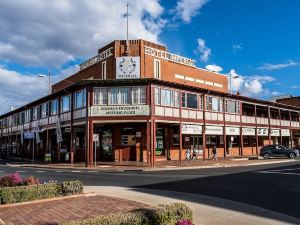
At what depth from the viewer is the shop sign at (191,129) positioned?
126ft

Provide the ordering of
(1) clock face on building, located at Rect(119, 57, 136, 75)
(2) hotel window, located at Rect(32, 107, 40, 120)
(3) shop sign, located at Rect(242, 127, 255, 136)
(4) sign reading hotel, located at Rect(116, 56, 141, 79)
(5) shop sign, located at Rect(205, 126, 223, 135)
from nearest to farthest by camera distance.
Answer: (5) shop sign, located at Rect(205, 126, 223, 135) → (4) sign reading hotel, located at Rect(116, 56, 141, 79) → (1) clock face on building, located at Rect(119, 57, 136, 75) → (3) shop sign, located at Rect(242, 127, 255, 136) → (2) hotel window, located at Rect(32, 107, 40, 120)

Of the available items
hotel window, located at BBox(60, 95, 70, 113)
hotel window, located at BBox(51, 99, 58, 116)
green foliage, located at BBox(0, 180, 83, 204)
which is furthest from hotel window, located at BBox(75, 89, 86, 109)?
green foliage, located at BBox(0, 180, 83, 204)

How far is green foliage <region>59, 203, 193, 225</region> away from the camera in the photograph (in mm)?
6477

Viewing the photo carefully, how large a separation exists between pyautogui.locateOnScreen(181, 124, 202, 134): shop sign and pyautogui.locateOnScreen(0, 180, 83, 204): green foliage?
25.6 metres

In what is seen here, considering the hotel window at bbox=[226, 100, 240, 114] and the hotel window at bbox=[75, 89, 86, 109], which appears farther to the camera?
the hotel window at bbox=[226, 100, 240, 114]

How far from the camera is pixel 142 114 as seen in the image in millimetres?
35031

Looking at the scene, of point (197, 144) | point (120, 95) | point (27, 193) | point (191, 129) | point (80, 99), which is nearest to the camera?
point (27, 193)

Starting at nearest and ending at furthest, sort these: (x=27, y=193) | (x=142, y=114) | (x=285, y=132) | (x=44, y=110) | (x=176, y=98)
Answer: (x=27, y=193) < (x=142, y=114) < (x=176, y=98) < (x=44, y=110) < (x=285, y=132)

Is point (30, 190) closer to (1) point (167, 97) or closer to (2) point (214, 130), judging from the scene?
(1) point (167, 97)

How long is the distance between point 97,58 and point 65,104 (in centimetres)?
1024

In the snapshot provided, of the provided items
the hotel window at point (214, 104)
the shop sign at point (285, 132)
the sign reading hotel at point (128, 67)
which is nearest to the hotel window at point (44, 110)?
the sign reading hotel at point (128, 67)

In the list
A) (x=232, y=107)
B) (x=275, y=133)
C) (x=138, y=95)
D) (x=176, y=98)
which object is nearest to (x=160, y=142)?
(x=176, y=98)

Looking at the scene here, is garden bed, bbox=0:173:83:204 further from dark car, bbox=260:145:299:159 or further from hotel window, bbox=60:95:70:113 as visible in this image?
dark car, bbox=260:145:299:159

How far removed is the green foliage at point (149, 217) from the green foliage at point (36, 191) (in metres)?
5.89
